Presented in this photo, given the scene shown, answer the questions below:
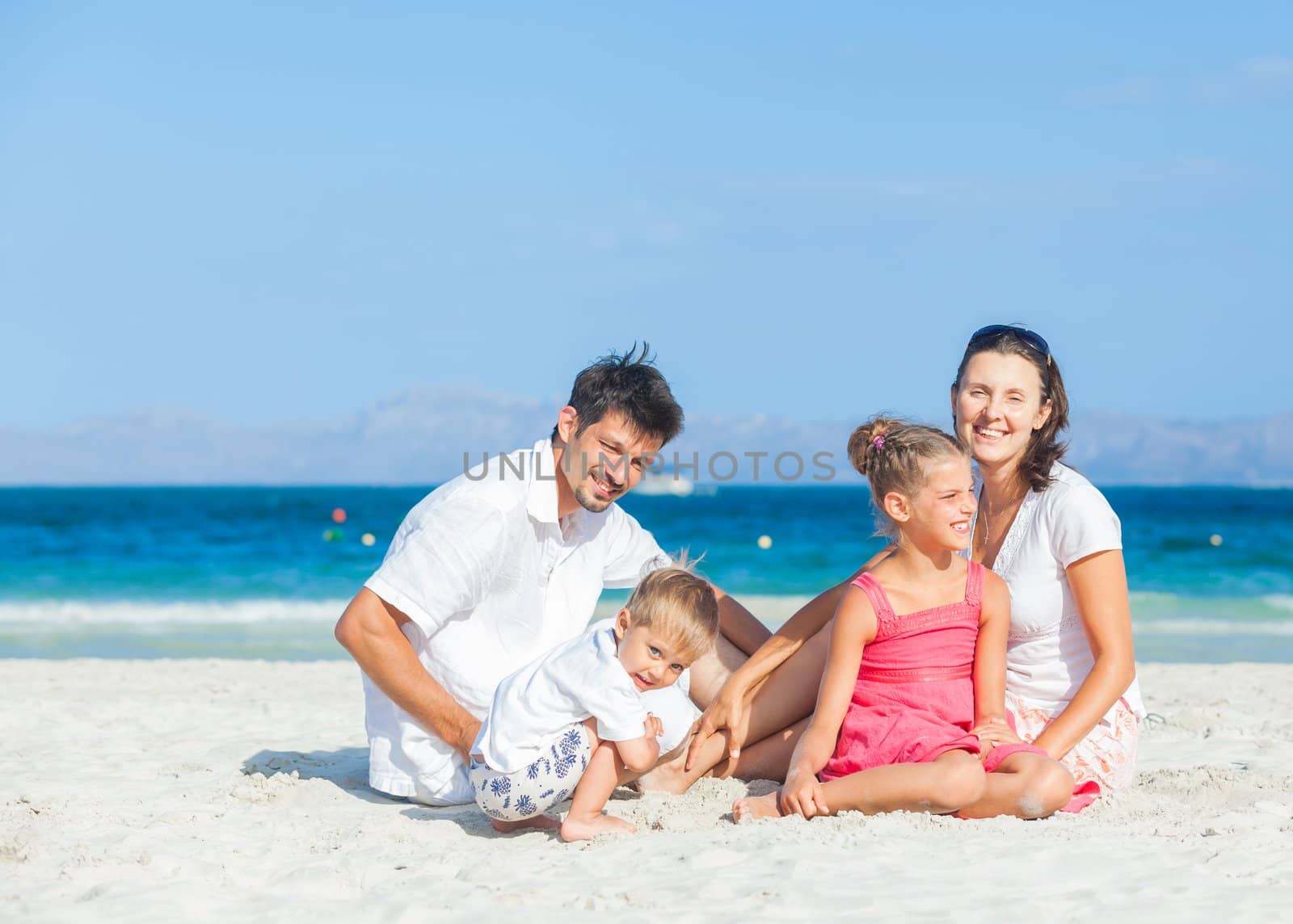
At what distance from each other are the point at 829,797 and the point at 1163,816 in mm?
1057

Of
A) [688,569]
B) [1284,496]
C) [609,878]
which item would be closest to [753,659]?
[688,569]

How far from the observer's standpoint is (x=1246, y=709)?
248 inches

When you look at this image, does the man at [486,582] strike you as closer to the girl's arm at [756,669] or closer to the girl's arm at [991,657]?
the girl's arm at [756,669]

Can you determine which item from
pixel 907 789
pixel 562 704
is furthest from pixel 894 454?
pixel 562 704

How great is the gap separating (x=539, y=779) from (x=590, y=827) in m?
0.21

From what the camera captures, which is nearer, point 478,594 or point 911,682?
point 911,682

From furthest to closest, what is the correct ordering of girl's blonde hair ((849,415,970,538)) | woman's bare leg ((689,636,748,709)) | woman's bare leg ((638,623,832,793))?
1. woman's bare leg ((689,636,748,709))
2. woman's bare leg ((638,623,832,793))
3. girl's blonde hair ((849,415,970,538))

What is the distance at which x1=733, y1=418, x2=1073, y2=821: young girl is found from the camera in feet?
11.4

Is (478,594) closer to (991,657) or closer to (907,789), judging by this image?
(907,789)

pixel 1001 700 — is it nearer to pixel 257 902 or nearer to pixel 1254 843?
pixel 1254 843

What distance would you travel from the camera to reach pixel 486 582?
147 inches

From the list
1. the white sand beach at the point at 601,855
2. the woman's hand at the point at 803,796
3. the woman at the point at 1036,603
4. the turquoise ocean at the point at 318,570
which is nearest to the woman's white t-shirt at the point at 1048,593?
the woman at the point at 1036,603

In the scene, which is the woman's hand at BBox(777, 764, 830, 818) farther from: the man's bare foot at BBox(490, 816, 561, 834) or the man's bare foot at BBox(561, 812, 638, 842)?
the man's bare foot at BBox(490, 816, 561, 834)

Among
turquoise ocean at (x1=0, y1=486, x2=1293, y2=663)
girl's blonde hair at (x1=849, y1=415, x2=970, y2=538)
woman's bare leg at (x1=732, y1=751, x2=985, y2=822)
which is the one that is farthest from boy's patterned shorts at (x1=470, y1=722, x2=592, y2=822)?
turquoise ocean at (x1=0, y1=486, x2=1293, y2=663)
